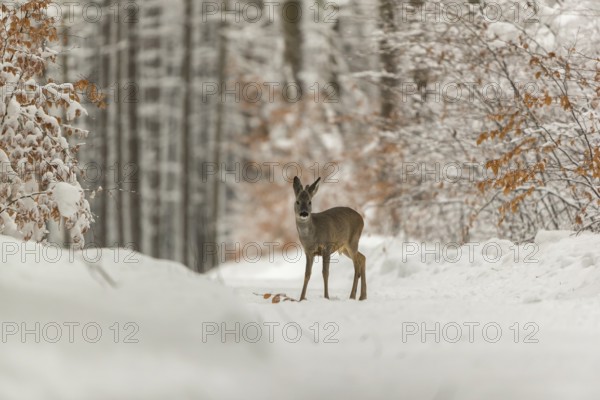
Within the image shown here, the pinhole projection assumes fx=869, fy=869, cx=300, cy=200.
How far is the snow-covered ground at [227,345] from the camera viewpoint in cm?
501

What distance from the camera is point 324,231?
9812mm

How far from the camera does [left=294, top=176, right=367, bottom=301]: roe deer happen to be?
31.4 feet

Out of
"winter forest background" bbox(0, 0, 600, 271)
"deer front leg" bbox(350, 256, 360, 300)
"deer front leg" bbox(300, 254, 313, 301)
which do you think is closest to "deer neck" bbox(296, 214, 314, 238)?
"deer front leg" bbox(300, 254, 313, 301)

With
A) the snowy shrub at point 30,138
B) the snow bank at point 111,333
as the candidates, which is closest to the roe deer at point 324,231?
the snowy shrub at point 30,138

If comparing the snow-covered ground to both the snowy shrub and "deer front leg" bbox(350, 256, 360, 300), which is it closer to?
the snowy shrub

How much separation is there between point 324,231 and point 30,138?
334 cm

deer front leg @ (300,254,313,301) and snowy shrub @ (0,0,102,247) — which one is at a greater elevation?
snowy shrub @ (0,0,102,247)

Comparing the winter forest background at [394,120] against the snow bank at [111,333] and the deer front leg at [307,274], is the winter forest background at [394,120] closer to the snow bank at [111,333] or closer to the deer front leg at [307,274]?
the deer front leg at [307,274]

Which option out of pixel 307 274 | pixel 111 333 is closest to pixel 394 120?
pixel 307 274

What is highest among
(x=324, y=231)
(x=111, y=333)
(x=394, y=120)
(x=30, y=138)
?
(x=394, y=120)

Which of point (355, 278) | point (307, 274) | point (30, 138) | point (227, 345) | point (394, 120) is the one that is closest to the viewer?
point (227, 345)

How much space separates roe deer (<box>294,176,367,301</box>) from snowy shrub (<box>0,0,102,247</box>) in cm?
231

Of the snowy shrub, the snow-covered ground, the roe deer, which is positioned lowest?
the snow-covered ground

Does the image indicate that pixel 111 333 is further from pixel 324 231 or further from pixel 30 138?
pixel 324 231
